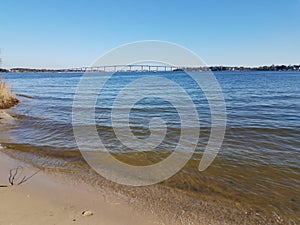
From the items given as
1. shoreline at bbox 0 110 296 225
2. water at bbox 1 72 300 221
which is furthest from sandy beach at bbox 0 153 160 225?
water at bbox 1 72 300 221

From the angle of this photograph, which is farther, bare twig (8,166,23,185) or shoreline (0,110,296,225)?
bare twig (8,166,23,185)

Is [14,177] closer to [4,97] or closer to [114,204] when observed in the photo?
[114,204]

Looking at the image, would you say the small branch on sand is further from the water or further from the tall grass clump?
the tall grass clump

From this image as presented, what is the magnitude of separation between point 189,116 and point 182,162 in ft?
24.5

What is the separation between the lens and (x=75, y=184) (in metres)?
5.19

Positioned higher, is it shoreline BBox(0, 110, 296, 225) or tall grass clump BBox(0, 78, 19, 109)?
tall grass clump BBox(0, 78, 19, 109)

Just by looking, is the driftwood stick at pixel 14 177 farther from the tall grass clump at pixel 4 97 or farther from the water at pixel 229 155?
the tall grass clump at pixel 4 97

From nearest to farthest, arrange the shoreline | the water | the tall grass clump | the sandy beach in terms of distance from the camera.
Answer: the sandy beach → the shoreline → the water → the tall grass clump

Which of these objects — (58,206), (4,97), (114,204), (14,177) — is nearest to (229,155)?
(114,204)

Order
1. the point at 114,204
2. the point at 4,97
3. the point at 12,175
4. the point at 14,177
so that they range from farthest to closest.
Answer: the point at 4,97 < the point at 12,175 < the point at 14,177 < the point at 114,204

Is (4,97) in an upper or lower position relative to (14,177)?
upper

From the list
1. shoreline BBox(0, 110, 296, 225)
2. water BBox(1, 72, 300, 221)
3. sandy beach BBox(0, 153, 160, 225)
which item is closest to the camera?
sandy beach BBox(0, 153, 160, 225)

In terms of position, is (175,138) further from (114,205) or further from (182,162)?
(114,205)

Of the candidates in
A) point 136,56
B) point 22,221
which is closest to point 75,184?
point 22,221
